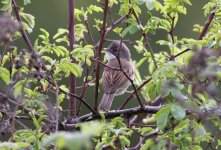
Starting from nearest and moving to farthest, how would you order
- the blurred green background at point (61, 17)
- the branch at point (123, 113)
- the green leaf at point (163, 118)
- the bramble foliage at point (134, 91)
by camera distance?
the bramble foliage at point (134, 91), the green leaf at point (163, 118), the branch at point (123, 113), the blurred green background at point (61, 17)

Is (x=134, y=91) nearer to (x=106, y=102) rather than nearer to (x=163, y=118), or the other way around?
(x=163, y=118)

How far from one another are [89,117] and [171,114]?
72 centimetres

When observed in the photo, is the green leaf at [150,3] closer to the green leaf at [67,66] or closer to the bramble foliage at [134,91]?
the bramble foliage at [134,91]

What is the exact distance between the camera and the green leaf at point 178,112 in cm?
334

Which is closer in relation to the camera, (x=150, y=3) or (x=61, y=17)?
(x=150, y=3)

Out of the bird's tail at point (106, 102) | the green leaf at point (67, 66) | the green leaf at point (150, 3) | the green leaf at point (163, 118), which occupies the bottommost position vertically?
the bird's tail at point (106, 102)

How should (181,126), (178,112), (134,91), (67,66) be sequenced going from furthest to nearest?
(134,91)
(67,66)
(181,126)
(178,112)

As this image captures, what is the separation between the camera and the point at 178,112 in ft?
11.0

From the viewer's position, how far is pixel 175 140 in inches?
139

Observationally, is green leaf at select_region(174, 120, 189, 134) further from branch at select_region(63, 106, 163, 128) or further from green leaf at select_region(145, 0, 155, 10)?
green leaf at select_region(145, 0, 155, 10)

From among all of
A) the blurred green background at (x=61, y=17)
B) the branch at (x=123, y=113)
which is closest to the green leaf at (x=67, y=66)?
the branch at (x=123, y=113)

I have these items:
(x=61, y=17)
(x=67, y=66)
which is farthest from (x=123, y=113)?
(x=61, y=17)

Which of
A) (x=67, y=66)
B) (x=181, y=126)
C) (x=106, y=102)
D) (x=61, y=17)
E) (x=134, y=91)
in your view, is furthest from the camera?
(x=61, y=17)

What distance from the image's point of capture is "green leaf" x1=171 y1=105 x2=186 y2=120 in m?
3.34
